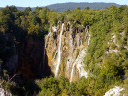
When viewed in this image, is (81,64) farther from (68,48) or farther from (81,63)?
(68,48)

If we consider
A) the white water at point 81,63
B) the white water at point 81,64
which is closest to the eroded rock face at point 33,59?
the white water at point 81,63

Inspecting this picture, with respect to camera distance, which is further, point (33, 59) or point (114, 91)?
point (33, 59)

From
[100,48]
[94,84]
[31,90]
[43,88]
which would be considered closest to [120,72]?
[94,84]

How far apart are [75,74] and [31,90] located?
7.49m

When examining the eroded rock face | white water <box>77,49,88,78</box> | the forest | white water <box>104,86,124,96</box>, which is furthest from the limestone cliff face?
white water <box>104,86,124,96</box>

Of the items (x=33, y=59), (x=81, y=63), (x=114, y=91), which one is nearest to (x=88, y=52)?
(x=81, y=63)

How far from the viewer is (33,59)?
29578mm

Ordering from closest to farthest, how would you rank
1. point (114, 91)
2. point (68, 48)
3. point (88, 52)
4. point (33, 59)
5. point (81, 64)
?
point (114, 91) → point (88, 52) → point (81, 64) → point (68, 48) → point (33, 59)

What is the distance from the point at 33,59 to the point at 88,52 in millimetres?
12282

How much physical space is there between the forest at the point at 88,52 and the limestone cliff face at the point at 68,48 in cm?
108

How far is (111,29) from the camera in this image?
21453mm

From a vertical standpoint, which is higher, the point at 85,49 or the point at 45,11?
the point at 45,11

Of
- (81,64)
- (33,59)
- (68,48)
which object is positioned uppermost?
(68,48)

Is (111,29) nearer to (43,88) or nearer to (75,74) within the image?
(75,74)
